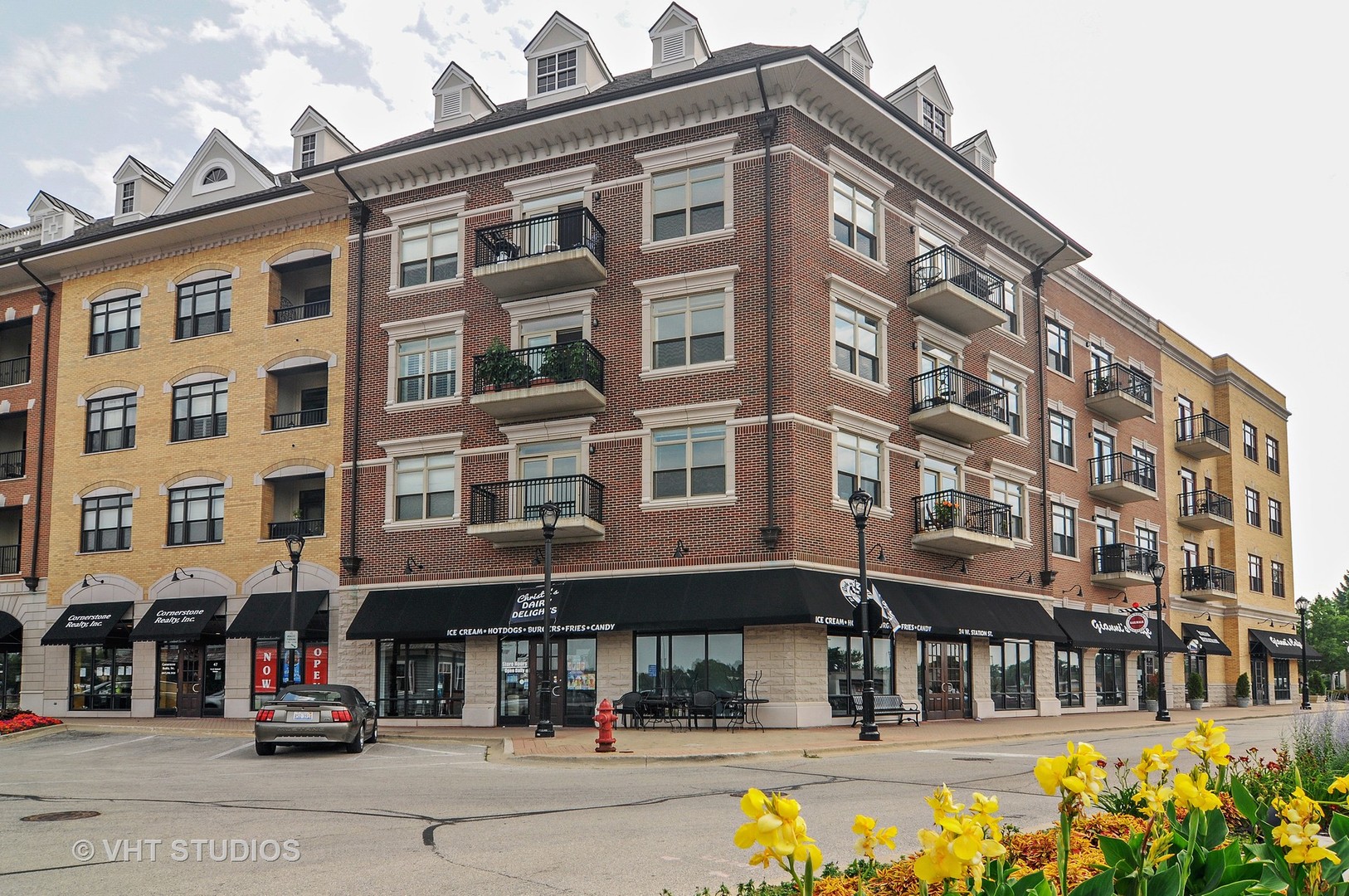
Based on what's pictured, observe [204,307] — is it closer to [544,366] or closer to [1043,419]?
[544,366]

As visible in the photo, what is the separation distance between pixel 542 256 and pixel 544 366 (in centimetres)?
269

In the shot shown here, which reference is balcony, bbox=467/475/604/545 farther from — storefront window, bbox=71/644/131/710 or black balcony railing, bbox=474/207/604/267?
storefront window, bbox=71/644/131/710

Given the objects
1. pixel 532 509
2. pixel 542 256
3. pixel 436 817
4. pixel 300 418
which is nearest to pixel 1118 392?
pixel 542 256

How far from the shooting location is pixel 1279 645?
171 ft

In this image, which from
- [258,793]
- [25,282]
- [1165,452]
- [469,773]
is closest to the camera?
[258,793]

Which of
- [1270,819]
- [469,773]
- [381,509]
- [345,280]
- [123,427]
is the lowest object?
[469,773]

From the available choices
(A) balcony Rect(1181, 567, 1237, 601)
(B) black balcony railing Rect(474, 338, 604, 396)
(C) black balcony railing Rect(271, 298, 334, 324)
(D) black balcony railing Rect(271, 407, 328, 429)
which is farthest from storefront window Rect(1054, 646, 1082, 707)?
(C) black balcony railing Rect(271, 298, 334, 324)

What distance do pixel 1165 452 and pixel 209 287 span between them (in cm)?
3520

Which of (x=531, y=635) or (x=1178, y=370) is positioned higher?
(x=1178, y=370)

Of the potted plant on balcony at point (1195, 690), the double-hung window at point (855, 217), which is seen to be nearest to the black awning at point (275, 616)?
the double-hung window at point (855, 217)

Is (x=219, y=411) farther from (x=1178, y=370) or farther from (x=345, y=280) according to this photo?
(x=1178, y=370)

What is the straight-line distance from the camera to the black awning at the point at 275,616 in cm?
3088

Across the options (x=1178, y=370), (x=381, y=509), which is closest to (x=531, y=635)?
(x=381, y=509)

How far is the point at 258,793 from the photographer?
564 inches
